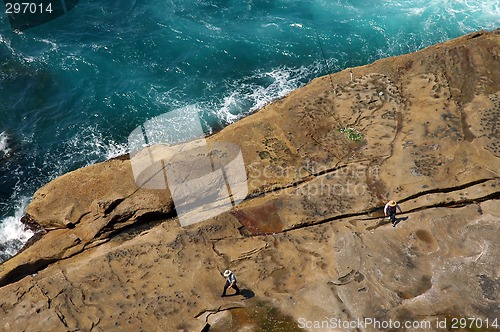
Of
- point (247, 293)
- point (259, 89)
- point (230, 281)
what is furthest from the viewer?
point (259, 89)

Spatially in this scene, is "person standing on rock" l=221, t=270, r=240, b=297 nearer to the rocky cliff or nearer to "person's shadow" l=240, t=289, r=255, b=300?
"person's shadow" l=240, t=289, r=255, b=300

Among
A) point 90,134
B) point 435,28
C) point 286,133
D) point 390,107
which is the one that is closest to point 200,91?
point 90,134

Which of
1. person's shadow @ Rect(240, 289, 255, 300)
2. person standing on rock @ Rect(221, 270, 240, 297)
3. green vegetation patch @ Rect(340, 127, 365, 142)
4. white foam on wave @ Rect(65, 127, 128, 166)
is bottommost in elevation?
person's shadow @ Rect(240, 289, 255, 300)

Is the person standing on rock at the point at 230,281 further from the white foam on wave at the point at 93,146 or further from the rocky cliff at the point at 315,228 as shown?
the white foam on wave at the point at 93,146

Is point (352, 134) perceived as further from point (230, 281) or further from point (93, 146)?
point (93, 146)

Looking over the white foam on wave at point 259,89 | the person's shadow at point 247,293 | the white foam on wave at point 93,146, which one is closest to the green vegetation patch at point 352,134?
the white foam on wave at point 259,89

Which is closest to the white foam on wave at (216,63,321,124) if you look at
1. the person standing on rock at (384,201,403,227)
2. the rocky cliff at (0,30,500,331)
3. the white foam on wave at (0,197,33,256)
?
the rocky cliff at (0,30,500,331)

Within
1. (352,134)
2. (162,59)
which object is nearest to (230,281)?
(352,134)
